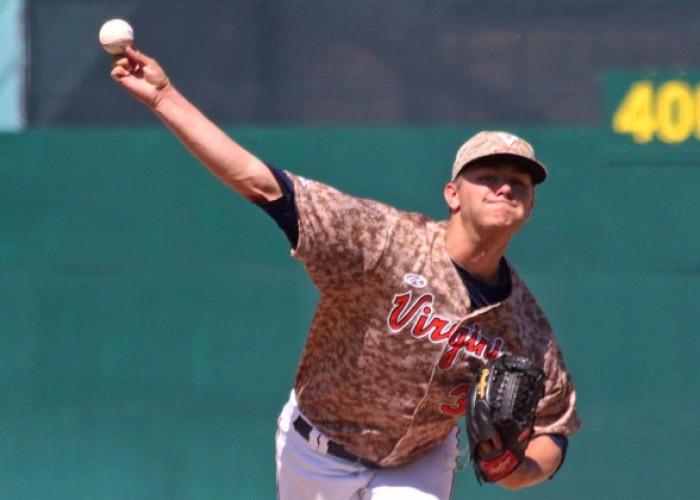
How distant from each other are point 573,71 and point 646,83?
33 cm

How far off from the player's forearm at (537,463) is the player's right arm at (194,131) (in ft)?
3.83

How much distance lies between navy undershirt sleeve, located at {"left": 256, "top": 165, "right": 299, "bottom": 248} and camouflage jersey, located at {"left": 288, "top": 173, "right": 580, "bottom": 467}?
0.08 metres

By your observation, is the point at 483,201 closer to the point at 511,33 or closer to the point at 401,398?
the point at 401,398

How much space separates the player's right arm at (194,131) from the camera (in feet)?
10.7

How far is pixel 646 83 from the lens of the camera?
571 centimetres

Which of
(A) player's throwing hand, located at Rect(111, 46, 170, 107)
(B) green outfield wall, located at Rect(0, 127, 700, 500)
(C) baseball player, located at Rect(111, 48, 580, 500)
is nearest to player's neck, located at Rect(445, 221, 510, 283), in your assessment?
(C) baseball player, located at Rect(111, 48, 580, 500)

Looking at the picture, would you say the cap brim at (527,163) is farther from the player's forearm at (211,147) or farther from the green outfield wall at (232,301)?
the green outfield wall at (232,301)

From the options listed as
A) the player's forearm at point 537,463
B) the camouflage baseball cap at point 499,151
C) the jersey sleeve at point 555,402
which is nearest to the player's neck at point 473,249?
the camouflage baseball cap at point 499,151

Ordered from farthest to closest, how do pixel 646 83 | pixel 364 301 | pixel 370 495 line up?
pixel 646 83 → pixel 370 495 → pixel 364 301

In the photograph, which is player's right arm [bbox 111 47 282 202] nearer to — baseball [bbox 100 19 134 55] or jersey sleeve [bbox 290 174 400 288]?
baseball [bbox 100 19 134 55]

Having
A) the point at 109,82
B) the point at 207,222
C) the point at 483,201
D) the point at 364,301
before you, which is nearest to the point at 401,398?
the point at 364,301

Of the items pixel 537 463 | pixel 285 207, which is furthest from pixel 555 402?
pixel 285 207

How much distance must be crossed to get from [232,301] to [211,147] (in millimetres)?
2623

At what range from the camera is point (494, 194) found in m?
3.73
